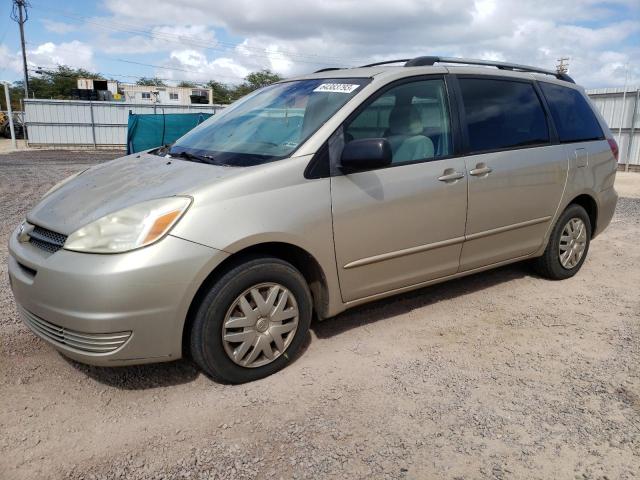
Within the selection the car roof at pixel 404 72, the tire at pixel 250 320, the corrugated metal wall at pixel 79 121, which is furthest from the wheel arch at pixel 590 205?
the corrugated metal wall at pixel 79 121

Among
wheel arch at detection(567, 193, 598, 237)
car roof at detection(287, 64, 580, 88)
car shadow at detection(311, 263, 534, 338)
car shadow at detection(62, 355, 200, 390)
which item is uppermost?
car roof at detection(287, 64, 580, 88)

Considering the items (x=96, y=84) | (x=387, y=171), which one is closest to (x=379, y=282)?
(x=387, y=171)

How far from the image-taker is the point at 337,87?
3562mm

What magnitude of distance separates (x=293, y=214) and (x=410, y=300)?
1.75 metres

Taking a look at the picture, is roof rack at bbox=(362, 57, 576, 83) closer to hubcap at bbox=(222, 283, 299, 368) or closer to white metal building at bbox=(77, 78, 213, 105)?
hubcap at bbox=(222, 283, 299, 368)

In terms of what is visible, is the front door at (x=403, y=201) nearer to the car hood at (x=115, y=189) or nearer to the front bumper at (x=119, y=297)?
the car hood at (x=115, y=189)

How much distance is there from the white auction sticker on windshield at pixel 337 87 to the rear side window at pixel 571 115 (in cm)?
202

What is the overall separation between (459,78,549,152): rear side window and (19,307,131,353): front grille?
269cm

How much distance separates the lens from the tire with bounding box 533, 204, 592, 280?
185 inches

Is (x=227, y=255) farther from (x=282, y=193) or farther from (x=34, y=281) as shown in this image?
(x=34, y=281)

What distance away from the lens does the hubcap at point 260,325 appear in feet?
9.50

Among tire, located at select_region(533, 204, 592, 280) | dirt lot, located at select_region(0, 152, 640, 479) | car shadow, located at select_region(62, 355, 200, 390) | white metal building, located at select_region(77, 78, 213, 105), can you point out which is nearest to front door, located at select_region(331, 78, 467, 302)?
dirt lot, located at select_region(0, 152, 640, 479)

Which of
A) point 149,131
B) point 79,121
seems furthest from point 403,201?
point 79,121

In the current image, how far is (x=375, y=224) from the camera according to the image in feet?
11.0
